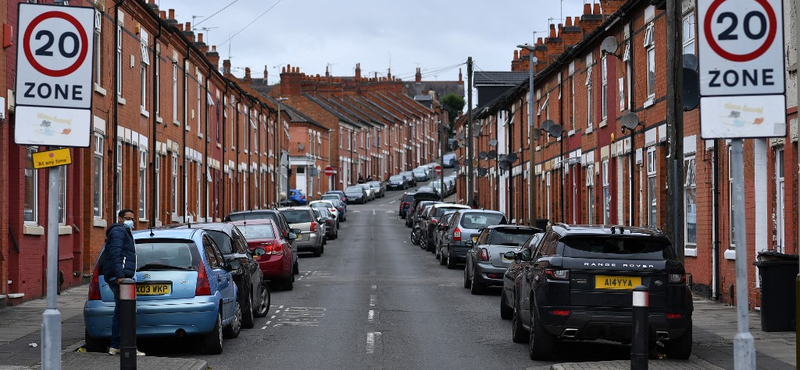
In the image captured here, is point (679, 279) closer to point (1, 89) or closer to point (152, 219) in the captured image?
point (1, 89)

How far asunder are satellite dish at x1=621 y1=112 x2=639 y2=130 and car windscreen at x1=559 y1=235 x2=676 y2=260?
13686 mm

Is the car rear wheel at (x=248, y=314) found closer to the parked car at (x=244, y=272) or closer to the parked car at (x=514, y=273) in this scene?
the parked car at (x=244, y=272)

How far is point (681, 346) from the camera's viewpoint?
13.4m

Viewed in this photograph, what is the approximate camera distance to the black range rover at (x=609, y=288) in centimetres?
1302

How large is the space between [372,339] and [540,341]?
294cm

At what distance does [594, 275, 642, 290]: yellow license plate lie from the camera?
42.7 ft

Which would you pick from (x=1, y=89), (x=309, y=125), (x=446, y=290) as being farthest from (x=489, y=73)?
(x=1, y=89)

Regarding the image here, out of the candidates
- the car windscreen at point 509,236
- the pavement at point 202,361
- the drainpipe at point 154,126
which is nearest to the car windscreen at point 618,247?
the pavement at point 202,361

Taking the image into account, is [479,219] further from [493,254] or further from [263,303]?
[263,303]

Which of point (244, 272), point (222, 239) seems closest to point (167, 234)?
point (244, 272)

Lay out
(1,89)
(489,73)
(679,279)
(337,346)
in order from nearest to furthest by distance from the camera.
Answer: (679,279), (337,346), (1,89), (489,73)

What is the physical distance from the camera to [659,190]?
1025 inches

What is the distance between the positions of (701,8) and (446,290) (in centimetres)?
1683

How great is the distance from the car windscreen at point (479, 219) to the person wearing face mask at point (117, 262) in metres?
17.3
